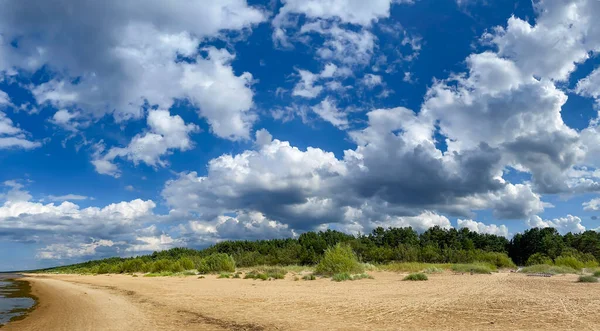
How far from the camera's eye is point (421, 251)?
7725 centimetres

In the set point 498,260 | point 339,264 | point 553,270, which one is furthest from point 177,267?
point 553,270

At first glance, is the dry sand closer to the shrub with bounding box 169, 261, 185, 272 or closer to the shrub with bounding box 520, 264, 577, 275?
the shrub with bounding box 520, 264, 577, 275

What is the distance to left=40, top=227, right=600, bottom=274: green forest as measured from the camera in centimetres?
6406

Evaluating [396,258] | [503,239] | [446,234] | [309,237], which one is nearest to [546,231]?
[503,239]

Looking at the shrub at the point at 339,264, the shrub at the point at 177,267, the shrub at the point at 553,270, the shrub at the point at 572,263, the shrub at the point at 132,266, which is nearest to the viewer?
the shrub at the point at 339,264

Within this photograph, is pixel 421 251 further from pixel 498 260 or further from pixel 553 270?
pixel 553 270

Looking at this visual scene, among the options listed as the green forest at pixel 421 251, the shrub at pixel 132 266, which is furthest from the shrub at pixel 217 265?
the shrub at pixel 132 266

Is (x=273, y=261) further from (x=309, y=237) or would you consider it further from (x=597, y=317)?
(x=597, y=317)

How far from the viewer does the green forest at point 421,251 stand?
6406 centimetres

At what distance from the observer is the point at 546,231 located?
278 ft

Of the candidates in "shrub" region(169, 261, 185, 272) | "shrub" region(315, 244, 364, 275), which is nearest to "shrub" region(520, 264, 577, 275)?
"shrub" region(315, 244, 364, 275)

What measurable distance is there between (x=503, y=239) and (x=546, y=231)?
1478 cm

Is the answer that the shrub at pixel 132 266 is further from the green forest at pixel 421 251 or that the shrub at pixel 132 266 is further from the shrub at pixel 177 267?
the shrub at pixel 177 267

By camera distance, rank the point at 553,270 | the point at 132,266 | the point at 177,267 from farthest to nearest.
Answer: the point at 132,266 → the point at 177,267 → the point at 553,270
